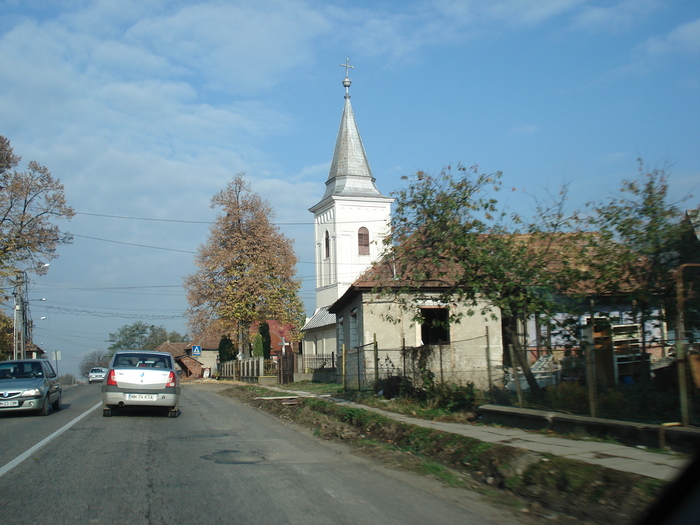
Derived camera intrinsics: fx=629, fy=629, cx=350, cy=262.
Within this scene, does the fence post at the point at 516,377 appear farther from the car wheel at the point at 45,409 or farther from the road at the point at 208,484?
the car wheel at the point at 45,409

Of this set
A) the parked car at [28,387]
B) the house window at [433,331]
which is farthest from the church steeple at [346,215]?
the parked car at [28,387]

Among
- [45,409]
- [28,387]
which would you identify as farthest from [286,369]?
[28,387]

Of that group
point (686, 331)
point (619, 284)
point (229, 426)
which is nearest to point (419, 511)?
point (686, 331)

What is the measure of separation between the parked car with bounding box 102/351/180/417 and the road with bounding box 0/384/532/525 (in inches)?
97.6

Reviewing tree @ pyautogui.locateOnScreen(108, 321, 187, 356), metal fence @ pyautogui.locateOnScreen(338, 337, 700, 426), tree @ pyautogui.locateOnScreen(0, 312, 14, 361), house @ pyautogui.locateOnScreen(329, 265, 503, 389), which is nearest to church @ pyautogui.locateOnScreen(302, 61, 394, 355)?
tree @ pyautogui.locateOnScreen(0, 312, 14, 361)

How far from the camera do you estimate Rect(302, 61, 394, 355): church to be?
54.8m

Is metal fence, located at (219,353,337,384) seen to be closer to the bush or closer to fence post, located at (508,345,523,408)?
the bush

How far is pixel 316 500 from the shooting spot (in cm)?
645

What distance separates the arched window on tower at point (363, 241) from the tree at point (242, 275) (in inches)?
416

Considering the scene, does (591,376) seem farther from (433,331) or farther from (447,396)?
(433,331)

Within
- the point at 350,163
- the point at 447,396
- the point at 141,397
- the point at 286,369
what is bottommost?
the point at 286,369

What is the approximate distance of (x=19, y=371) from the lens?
16062 millimetres

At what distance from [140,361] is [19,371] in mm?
3501

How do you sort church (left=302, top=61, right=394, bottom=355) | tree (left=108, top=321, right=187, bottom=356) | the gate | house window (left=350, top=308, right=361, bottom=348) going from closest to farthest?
1. house window (left=350, top=308, right=361, bottom=348)
2. the gate
3. church (left=302, top=61, right=394, bottom=355)
4. tree (left=108, top=321, right=187, bottom=356)
